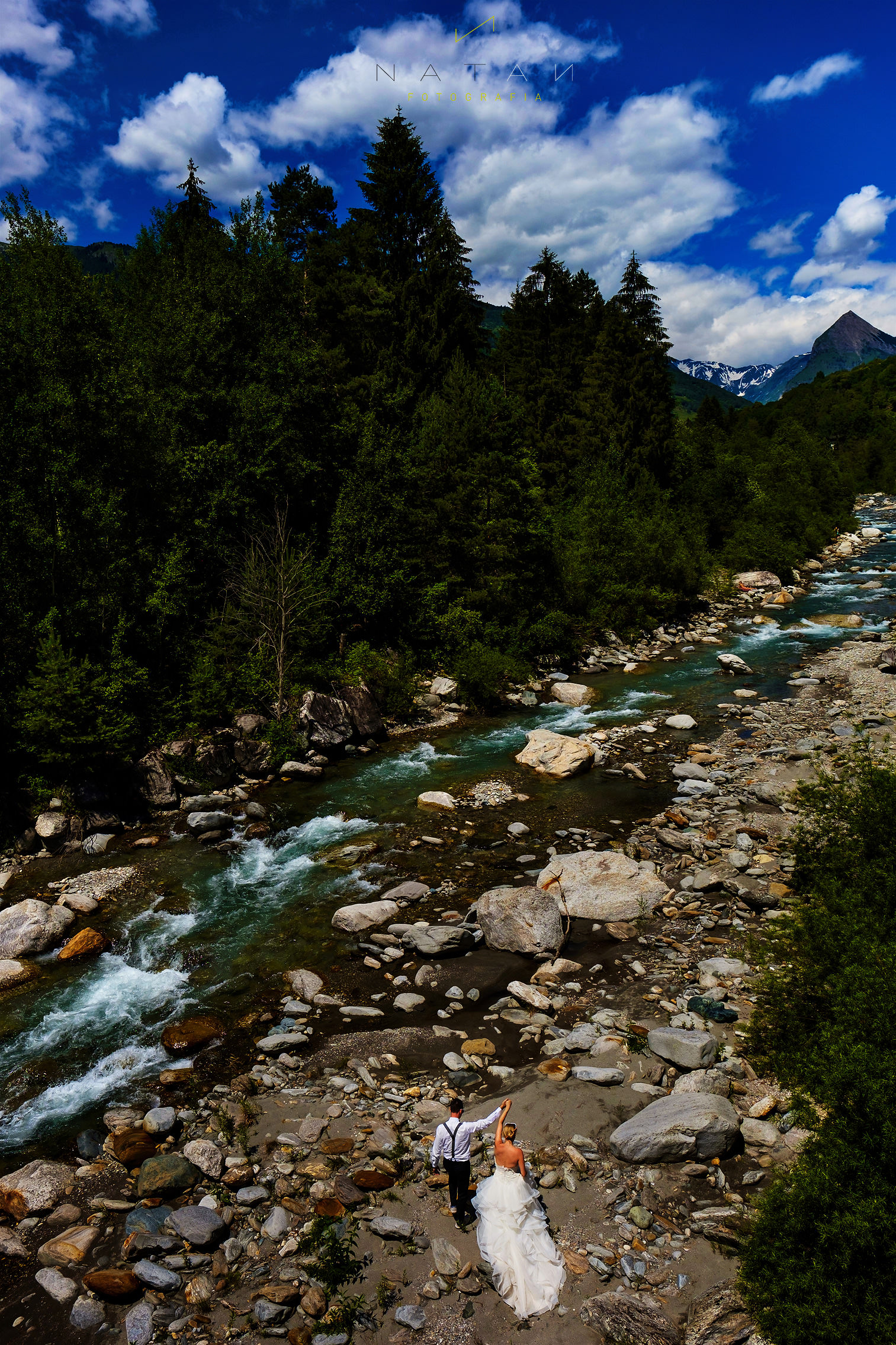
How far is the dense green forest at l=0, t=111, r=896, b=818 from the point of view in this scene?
57.7 ft

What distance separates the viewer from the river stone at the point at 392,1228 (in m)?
6.04

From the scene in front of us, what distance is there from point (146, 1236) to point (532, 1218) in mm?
3730

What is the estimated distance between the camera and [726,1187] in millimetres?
6059

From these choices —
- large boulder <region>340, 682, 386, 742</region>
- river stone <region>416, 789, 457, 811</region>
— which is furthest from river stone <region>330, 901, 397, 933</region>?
large boulder <region>340, 682, 386, 742</region>

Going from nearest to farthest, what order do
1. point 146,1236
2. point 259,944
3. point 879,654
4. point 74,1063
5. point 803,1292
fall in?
point 803,1292 → point 146,1236 → point 74,1063 → point 259,944 → point 879,654

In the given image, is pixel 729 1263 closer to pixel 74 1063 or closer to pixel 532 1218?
pixel 532 1218

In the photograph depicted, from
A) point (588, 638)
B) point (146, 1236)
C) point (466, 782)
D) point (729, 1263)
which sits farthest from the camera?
point (588, 638)

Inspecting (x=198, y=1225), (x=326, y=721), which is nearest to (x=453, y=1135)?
(x=198, y=1225)

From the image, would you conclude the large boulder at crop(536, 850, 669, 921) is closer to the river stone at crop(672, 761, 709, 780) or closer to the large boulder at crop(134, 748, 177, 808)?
the river stone at crop(672, 761, 709, 780)

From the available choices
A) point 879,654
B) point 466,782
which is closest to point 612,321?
point 879,654

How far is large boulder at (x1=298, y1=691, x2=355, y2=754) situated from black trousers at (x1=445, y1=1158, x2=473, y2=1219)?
49.7 feet

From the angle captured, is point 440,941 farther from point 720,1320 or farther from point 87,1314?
point 720,1320

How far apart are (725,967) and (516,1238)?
5.20 meters

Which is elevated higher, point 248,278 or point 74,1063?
point 248,278
